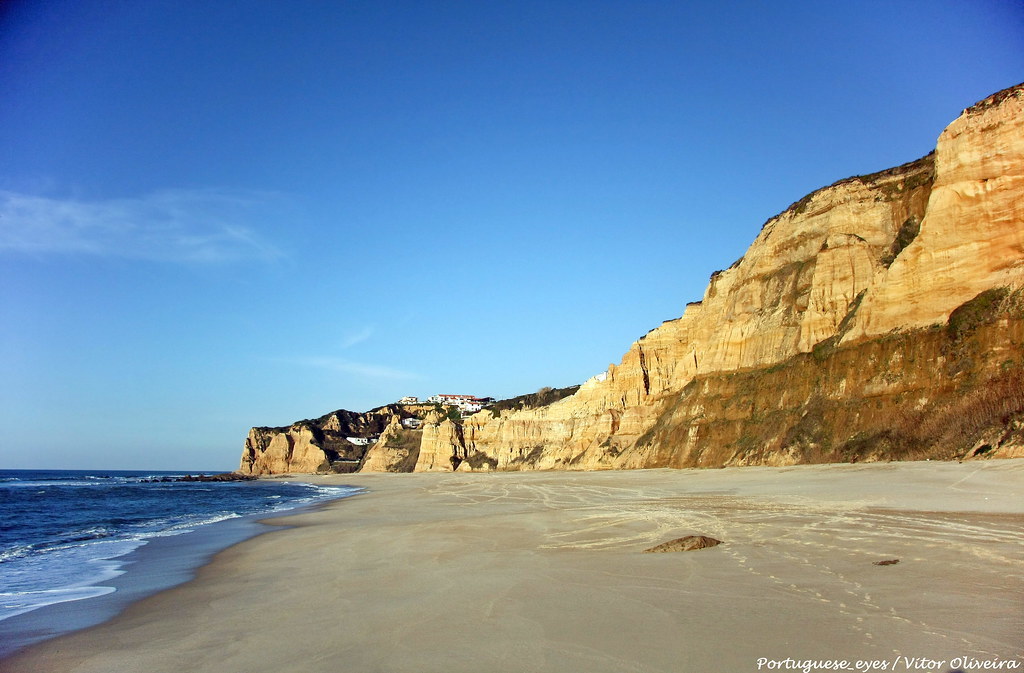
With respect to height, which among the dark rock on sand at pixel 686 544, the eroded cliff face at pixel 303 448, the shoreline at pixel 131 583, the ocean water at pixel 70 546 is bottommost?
the shoreline at pixel 131 583

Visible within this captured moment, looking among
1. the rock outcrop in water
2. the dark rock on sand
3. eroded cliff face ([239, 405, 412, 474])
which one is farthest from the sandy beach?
eroded cliff face ([239, 405, 412, 474])

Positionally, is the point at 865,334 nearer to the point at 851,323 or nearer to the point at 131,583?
the point at 851,323

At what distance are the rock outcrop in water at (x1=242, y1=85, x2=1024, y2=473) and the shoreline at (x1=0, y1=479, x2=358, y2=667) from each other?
Result: 22.6m

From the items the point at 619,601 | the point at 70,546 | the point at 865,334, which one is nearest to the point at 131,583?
the point at 70,546

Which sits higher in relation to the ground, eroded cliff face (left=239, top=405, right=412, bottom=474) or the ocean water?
eroded cliff face (left=239, top=405, right=412, bottom=474)

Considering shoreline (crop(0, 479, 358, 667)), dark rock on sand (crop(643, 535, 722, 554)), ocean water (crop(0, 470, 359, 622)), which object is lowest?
shoreline (crop(0, 479, 358, 667))

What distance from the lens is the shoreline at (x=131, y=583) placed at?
26.5ft

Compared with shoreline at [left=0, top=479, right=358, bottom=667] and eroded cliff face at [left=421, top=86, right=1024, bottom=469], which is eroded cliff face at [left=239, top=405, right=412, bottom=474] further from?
shoreline at [left=0, top=479, right=358, bottom=667]

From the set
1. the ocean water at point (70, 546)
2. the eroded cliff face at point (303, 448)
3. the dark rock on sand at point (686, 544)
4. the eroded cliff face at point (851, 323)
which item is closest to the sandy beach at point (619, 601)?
the dark rock on sand at point (686, 544)

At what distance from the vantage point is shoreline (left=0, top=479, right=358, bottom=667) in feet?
26.5

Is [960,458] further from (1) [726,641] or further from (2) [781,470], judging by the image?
(1) [726,641]

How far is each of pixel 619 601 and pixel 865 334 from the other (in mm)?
28833

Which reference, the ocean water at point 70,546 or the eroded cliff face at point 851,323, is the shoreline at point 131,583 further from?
the eroded cliff face at point 851,323

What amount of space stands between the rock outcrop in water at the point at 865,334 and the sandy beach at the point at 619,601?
1073 cm
